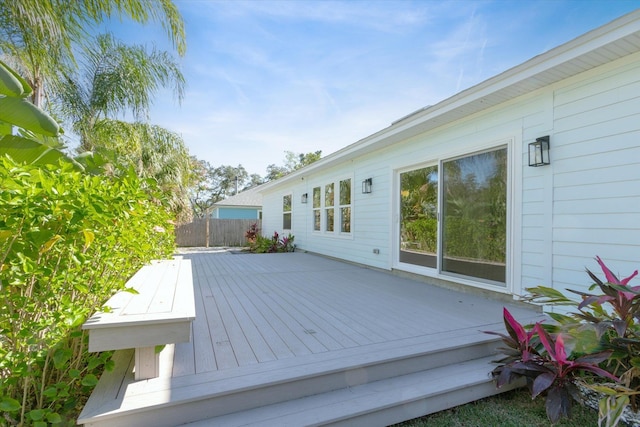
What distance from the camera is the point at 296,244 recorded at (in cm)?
1133

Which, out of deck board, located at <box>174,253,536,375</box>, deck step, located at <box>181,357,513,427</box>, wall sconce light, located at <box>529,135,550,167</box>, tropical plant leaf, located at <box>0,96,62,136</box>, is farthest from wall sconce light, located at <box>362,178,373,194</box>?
tropical plant leaf, located at <box>0,96,62,136</box>

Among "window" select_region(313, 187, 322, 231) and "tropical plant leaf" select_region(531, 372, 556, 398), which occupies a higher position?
"window" select_region(313, 187, 322, 231)

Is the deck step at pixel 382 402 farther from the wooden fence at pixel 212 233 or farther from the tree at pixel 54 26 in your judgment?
the wooden fence at pixel 212 233

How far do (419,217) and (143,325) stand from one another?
4826 millimetres

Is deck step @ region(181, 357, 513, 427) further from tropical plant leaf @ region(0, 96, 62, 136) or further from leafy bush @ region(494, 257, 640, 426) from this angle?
tropical plant leaf @ region(0, 96, 62, 136)

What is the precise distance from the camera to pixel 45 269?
60.4 inches

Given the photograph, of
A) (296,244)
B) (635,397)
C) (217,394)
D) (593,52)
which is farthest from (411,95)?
(217,394)

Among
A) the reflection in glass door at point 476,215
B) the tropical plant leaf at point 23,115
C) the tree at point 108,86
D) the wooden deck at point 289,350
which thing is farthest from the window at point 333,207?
the tropical plant leaf at point 23,115

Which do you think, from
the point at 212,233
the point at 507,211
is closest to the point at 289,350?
the point at 507,211

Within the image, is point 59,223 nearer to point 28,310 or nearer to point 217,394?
point 28,310

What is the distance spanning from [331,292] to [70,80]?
6.75 meters

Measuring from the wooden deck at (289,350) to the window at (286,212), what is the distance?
7.65m

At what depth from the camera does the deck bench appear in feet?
5.62

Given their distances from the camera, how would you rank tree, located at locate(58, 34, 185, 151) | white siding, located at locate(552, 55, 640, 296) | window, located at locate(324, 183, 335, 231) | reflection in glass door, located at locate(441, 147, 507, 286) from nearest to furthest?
white siding, located at locate(552, 55, 640, 296) → reflection in glass door, located at locate(441, 147, 507, 286) → tree, located at locate(58, 34, 185, 151) → window, located at locate(324, 183, 335, 231)
